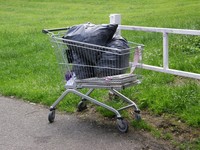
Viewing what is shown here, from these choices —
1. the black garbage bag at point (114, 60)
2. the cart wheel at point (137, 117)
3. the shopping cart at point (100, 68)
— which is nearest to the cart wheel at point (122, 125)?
the shopping cart at point (100, 68)

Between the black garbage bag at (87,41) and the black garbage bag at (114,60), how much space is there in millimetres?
95

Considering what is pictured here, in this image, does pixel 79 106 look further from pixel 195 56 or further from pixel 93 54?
pixel 195 56

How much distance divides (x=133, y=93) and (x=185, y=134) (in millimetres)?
1619

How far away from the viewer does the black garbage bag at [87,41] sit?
5512 millimetres

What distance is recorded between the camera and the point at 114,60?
5.40 metres

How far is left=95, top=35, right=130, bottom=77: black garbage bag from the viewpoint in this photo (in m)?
5.40

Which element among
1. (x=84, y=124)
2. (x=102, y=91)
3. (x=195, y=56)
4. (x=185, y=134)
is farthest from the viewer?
(x=195, y=56)

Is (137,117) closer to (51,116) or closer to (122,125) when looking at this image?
(122,125)

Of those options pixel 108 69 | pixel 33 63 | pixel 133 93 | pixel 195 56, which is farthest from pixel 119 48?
pixel 33 63

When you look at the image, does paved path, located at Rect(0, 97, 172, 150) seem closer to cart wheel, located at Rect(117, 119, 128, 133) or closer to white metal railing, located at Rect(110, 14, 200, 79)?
cart wheel, located at Rect(117, 119, 128, 133)

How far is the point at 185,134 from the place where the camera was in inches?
213

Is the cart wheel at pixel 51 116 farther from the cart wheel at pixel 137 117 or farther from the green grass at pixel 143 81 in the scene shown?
the cart wheel at pixel 137 117

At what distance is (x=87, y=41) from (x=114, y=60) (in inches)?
17.1

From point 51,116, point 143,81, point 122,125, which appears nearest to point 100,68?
point 122,125
